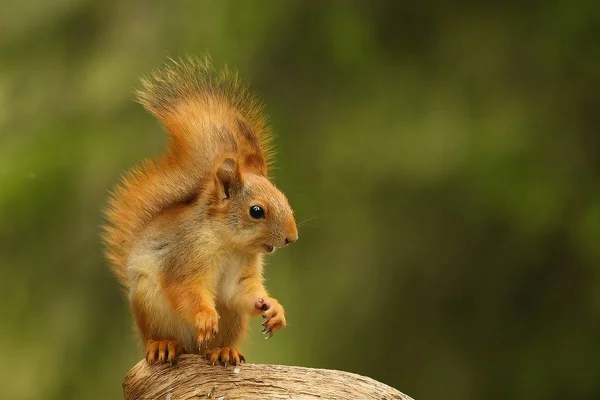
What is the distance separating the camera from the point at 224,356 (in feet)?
7.39

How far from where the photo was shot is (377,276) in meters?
3.91

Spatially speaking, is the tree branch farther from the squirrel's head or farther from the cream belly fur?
the squirrel's head

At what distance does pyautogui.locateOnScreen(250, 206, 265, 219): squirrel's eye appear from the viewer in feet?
7.19

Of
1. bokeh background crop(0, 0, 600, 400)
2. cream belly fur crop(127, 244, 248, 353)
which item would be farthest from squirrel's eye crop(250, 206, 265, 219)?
bokeh background crop(0, 0, 600, 400)

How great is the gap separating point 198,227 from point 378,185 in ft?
5.85

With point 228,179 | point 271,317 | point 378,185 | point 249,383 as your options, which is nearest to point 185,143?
point 228,179

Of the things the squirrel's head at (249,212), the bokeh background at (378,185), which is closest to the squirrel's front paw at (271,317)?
the squirrel's head at (249,212)

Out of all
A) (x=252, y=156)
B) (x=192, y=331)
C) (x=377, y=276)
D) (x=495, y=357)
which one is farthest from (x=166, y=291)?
(x=495, y=357)

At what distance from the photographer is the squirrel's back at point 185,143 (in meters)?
2.36

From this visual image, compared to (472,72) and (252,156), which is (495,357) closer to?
(472,72)

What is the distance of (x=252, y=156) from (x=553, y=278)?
198cm

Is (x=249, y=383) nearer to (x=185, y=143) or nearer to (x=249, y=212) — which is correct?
(x=249, y=212)

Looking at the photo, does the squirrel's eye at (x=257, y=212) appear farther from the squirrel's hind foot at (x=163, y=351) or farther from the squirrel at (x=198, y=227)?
the squirrel's hind foot at (x=163, y=351)

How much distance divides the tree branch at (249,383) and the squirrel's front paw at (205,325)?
0.38 feet
